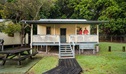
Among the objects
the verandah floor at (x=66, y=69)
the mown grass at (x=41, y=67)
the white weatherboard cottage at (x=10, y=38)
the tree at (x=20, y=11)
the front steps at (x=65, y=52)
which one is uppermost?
the tree at (x=20, y=11)

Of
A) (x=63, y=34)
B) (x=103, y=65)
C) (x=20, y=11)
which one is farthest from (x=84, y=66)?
(x=20, y=11)

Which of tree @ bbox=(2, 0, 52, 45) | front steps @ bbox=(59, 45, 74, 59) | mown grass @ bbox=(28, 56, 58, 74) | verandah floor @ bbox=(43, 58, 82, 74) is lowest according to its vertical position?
mown grass @ bbox=(28, 56, 58, 74)

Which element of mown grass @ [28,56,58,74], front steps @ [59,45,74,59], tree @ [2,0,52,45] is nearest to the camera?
mown grass @ [28,56,58,74]

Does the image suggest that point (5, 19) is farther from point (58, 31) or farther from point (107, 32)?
point (107, 32)

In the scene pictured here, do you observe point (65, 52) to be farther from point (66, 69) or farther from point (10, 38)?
point (10, 38)

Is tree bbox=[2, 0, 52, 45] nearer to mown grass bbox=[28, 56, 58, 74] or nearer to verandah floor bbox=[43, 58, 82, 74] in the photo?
mown grass bbox=[28, 56, 58, 74]

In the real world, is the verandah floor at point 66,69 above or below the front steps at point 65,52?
below

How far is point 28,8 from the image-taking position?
74.7 feet

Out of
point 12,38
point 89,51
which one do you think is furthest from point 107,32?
point 12,38

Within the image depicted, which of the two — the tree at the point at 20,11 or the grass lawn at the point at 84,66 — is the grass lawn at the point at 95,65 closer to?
the grass lawn at the point at 84,66

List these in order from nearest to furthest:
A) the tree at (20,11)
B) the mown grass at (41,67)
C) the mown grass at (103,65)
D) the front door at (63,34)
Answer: the mown grass at (103,65), the mown grass at (41,67), the front door at (63,34), the tree at (20,11)

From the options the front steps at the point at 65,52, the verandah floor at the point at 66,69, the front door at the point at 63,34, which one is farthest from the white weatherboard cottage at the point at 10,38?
the verandah floor at the point at 66,69

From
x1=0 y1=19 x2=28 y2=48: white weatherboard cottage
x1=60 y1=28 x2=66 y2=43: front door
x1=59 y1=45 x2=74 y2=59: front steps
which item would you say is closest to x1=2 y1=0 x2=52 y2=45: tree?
x1=0 y1=19 x2=28 y2=48: white weatherboard cottage

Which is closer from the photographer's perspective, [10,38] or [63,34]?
[63,34]
